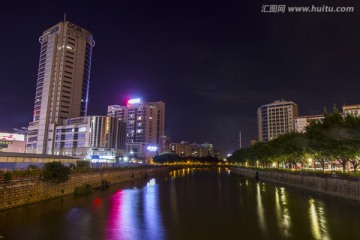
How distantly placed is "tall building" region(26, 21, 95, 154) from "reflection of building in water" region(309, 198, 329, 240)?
167831mm

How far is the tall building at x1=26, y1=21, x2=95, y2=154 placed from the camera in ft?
589

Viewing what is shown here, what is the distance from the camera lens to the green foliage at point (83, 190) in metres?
52.4

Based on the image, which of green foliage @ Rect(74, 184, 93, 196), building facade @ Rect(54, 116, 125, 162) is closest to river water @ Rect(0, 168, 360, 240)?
green foliage @ Rect(74, 184, 93, 196)

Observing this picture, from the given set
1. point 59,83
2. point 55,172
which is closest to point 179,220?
point 55,172

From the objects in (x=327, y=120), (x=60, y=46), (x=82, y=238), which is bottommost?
(x=82, y=238)

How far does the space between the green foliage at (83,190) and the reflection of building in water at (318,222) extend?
3832 centimetres

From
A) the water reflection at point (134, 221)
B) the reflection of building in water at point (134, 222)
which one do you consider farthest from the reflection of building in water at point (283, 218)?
the water reflection at point (134, 221)

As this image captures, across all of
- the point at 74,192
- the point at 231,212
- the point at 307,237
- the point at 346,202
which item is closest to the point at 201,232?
the point at 307,237

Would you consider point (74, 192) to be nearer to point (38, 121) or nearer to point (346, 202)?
point (346, 202)

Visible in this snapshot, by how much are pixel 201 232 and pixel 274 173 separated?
7193cm

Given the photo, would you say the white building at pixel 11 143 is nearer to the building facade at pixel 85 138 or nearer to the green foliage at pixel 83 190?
the building facade at pixel 85 138

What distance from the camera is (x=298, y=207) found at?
4172 cm

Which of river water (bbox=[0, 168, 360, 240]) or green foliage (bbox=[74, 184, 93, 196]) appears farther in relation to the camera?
→ green foliage (bbox=[74, 184, 93, 196])

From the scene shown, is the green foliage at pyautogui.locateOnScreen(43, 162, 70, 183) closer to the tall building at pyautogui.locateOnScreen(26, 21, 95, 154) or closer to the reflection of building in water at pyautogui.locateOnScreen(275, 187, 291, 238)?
the reflection of building in water at pyautogui.locateOnScreen(275, 187, 291, 238)
